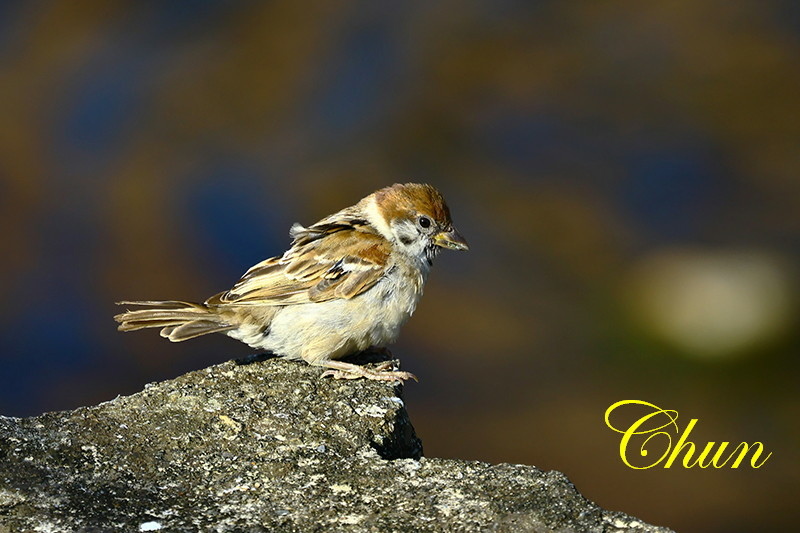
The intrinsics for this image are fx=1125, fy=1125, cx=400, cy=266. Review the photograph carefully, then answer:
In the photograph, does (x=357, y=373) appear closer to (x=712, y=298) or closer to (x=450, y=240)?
(x=450, y=240)

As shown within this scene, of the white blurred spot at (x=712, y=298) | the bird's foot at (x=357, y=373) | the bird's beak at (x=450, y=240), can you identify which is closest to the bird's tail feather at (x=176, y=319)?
the bird's foot at (x=357, y=373)

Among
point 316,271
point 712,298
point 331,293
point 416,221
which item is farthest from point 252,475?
point 712,298

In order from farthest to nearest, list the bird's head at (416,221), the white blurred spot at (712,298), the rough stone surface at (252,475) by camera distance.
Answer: the white blurred spot at (712,298) → the bird's head at (416,221) → the rough stone surface at (252,475)

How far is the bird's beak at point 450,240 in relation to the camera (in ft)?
15.1

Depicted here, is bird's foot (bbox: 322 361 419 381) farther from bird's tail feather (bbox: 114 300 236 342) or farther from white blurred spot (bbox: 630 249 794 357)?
white blurred spot (bbox: 630 249 794 357)

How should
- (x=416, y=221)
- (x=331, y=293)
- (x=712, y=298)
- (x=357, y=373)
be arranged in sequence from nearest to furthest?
1. (x=357, y=373)
2. (x=331, y=293)
3. (x=416, y=221)
4. (x=712, y=298)

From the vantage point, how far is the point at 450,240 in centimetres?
463

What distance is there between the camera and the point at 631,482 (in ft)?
17.4

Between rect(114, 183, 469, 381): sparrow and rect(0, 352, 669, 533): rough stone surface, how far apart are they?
88 centimetres

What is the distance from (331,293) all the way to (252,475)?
5.22ft

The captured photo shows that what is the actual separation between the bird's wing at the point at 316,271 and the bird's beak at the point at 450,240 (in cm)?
24

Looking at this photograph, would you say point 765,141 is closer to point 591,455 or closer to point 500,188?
point 500,188

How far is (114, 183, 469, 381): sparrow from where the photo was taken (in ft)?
14.0

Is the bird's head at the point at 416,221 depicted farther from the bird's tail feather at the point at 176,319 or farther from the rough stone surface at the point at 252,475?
the rough stone surface at the point at 252,475
